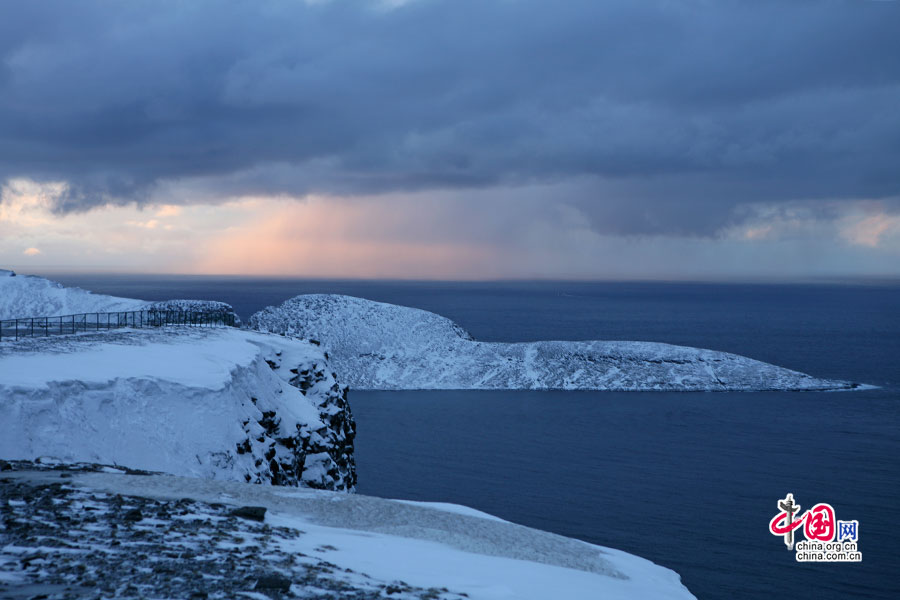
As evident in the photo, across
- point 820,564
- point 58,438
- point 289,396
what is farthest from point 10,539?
point 820,564

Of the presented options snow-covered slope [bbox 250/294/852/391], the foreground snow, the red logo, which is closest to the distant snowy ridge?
snow-covered slope [bbox 250/294/852/391]

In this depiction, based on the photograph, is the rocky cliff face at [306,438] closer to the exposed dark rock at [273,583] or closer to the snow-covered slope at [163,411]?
the snow-covered slope at [163,411]

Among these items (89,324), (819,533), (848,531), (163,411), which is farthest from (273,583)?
(89,324)

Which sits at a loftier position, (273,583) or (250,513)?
(273,583)

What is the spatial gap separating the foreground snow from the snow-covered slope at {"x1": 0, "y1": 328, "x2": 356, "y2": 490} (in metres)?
6.31

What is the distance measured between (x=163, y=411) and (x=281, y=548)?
15.6 meters

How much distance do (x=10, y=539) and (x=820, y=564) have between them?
1283 inches

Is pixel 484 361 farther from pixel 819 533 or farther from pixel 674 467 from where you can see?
pixel 819 533

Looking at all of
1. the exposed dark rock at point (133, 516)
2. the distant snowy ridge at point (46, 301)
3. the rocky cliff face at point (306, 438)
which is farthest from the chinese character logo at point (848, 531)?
the distant snowy ridge at point (46, 301)

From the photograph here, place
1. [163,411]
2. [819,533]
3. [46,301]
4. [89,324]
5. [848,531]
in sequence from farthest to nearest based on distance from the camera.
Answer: [46,301]
[89,324]
[819,533]
[848,531]
[163,411]

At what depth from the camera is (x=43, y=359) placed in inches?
1192

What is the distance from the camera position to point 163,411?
27.6 m

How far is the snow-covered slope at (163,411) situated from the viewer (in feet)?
80.6

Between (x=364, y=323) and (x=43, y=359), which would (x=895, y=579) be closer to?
(x=43, y=359)
